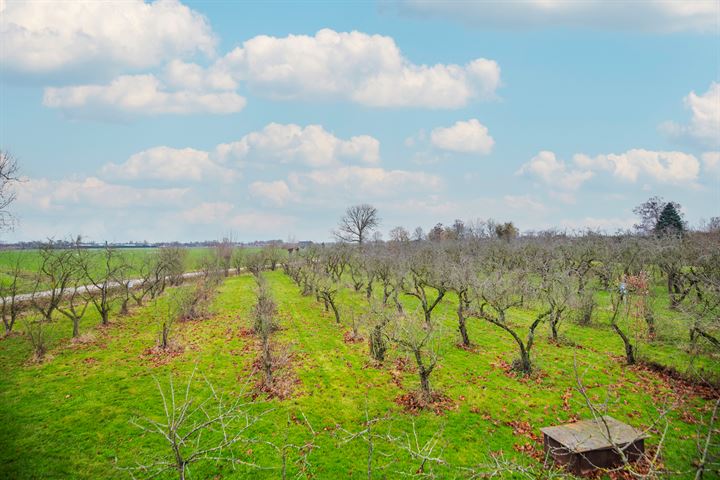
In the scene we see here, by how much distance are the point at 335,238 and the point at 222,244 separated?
25187mm

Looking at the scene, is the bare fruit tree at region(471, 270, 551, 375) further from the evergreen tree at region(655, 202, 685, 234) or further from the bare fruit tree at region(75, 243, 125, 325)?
the evergreen tree at region(655, 202, 685, 234)

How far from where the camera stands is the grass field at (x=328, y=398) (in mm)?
12484

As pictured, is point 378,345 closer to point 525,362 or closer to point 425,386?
point 425,386

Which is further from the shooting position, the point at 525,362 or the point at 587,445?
the point at 525,362

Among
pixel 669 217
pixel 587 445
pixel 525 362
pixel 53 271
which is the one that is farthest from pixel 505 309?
pixel 669 217

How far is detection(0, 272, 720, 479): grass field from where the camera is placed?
41.0 ft

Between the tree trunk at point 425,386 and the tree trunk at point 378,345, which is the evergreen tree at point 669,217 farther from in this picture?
the tree trunk at point 425,386

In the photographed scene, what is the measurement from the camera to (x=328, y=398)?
16609 mm

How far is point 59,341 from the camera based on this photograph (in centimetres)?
2459

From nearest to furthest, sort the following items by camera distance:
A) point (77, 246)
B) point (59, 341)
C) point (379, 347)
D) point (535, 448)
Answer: point (535, 448) → point (379, 347) → point (59, 341) → point (77, 246)

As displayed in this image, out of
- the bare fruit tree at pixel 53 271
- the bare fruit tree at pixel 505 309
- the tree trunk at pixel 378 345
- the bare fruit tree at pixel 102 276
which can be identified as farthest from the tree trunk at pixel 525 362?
the bare fruit tree at pixel 53 271

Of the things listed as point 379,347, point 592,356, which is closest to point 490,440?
point 379,347

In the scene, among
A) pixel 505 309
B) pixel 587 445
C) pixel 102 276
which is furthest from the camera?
pixel 102 276

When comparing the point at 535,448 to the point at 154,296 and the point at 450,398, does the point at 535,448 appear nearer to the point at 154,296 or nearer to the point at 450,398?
the point at 450,398
